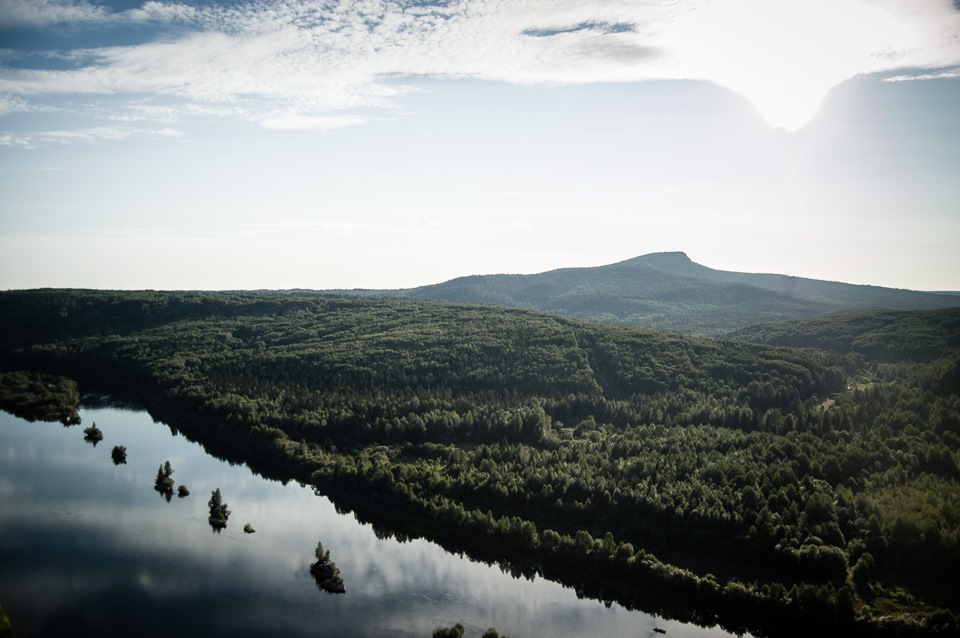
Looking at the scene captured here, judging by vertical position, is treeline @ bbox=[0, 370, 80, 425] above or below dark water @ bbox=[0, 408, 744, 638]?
above

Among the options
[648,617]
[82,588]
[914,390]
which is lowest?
[648,617]

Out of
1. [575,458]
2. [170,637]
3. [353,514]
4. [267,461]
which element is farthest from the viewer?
[267,461]

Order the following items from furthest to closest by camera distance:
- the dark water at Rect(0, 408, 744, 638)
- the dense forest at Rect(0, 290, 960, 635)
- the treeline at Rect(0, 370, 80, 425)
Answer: the treeline at Rect(0, 370, 80, 425) < the dense forest at Rect(0, 290, 960, 635) < the dark water at Rect(0, 408, 744, 638)

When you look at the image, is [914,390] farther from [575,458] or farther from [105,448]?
[105,448]

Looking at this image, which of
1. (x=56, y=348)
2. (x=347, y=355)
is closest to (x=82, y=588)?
(x=347, y=355)

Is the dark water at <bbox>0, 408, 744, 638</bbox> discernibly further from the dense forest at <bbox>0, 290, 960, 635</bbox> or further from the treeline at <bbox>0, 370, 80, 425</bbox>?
the treeline at <bbox>0, 370, 80, 425</bbox>

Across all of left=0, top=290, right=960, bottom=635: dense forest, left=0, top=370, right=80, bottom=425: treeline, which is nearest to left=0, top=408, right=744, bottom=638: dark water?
left=0, top=290, right=960, bottom=635: dense forest

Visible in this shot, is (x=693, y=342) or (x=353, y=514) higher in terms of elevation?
(x=693, y=342)

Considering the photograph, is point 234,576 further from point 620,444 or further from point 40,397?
point 40,397
